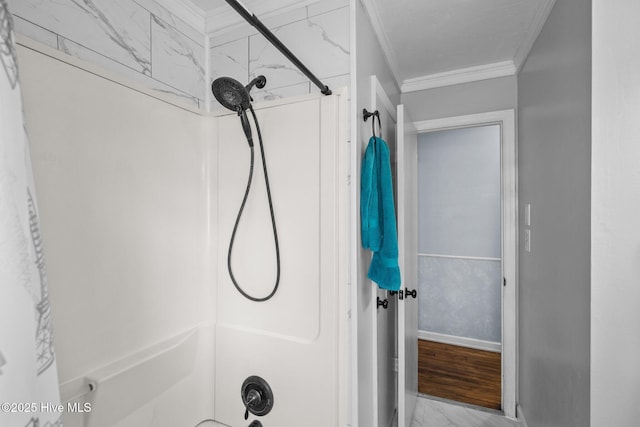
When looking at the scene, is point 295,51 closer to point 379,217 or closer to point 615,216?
point 379,217

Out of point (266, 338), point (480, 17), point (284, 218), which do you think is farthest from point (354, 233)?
point (480, 17)

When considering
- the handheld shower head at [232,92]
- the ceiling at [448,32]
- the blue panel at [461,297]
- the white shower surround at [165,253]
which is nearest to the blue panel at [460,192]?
the blue panel at [461,297]

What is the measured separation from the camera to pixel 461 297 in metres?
3.21

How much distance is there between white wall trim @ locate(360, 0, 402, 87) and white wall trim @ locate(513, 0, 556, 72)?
2.41ft

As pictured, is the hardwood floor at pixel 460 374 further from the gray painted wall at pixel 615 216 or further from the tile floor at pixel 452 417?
the gray painted wall at pixel 615 216

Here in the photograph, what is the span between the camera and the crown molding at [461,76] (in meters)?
2.07

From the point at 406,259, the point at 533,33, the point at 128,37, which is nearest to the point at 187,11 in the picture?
the point at 128,37

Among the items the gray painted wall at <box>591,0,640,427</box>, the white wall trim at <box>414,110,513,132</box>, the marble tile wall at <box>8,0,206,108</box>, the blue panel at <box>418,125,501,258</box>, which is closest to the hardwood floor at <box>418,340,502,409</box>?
the blue panel at <box>418,125,501,258</box>

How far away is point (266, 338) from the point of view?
1310mm

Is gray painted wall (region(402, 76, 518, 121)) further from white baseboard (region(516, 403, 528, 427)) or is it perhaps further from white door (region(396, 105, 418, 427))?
white baseboard (region(516, 403, 528, 427))

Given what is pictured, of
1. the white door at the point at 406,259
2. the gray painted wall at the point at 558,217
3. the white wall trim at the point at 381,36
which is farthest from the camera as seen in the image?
the white door at the point at 406,259

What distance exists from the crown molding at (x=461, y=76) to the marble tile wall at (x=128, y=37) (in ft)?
5.13

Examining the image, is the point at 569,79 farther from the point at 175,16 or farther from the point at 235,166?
the point at 175,16

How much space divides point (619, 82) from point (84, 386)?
1.98 m
